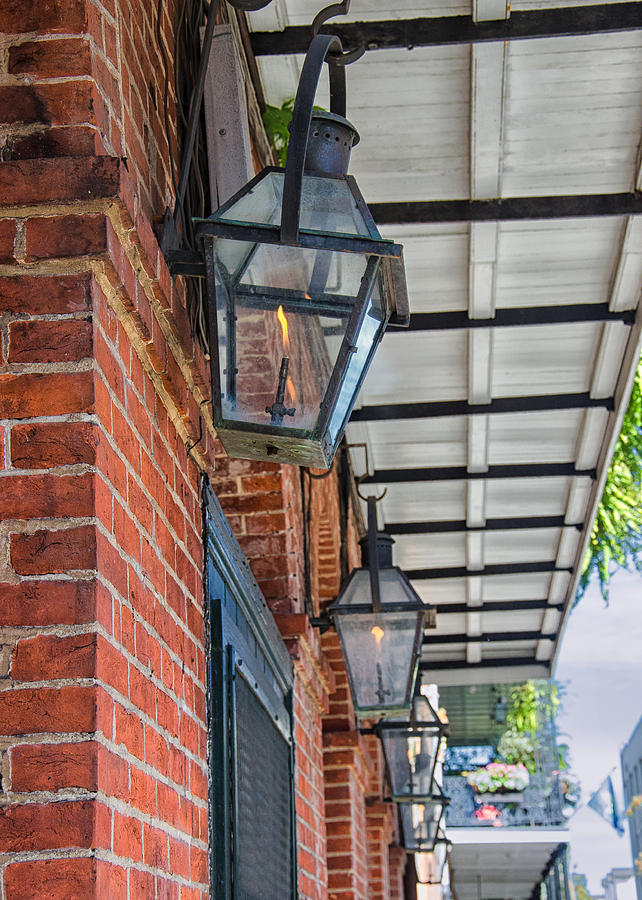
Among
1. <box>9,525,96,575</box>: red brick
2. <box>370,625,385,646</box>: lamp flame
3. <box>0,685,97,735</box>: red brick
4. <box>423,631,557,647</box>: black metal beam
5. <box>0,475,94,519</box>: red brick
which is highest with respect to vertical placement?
<box>423,631,557,647</box>: black metal beam

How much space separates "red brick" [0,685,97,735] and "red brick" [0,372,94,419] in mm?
446

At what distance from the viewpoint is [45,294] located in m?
1.99

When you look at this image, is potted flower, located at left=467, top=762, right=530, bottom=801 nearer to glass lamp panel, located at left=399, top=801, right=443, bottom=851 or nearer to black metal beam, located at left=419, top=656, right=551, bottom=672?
black metal beam, located at left=419, top=656, right=551, bottom=672

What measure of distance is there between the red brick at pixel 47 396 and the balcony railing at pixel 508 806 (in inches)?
646

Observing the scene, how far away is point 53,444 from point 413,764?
5.51 metres

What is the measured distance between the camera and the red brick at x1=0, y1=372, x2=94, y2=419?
6.32 feet

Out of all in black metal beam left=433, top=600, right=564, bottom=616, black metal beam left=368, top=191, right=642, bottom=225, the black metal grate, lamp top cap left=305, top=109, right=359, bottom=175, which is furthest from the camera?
black metal beam left=433, top=600, right=564, bottom=616

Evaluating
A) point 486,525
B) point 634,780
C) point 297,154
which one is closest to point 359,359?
point 297,154

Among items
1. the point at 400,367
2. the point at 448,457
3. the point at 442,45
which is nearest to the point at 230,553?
the point at 442,45

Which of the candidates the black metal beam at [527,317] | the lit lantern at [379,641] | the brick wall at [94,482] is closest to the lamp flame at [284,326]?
the brick wall at [94,482]

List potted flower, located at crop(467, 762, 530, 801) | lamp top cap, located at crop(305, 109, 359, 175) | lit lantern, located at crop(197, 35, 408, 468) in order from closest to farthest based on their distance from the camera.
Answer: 1. lit lantern, located at crop(197, 35, 408, 468)
2. lamp top cap, located at crop(305, 109, 359, 175)
3. potted flower, located at crop(467, 762, 530, 801)

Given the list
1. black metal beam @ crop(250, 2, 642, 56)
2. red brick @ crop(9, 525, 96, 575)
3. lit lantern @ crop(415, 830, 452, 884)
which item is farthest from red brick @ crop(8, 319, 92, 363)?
lit lantern @ crop(415, 830, 452, 884)

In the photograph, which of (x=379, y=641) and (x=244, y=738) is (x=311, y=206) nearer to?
(x=244, y=738)

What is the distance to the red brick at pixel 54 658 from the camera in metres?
1.77
